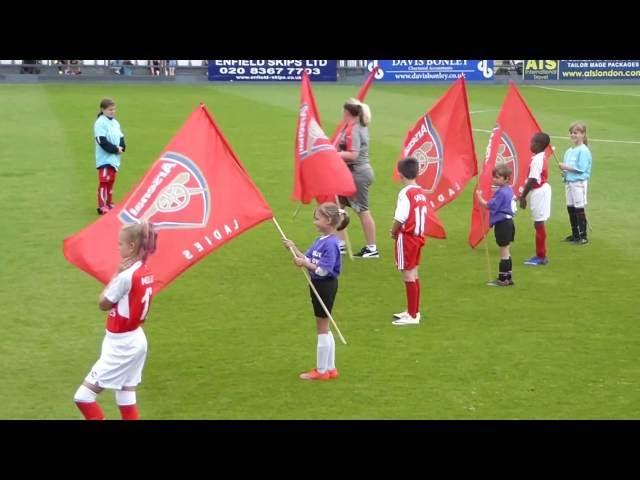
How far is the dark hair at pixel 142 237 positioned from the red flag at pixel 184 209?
3.71 feet

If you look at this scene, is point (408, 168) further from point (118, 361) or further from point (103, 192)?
point (103, 192)

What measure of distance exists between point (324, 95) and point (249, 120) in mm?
10212

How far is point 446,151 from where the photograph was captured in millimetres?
14297

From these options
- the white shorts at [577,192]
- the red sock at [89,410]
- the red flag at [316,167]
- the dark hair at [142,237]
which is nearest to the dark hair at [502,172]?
the red flag at [316,167]

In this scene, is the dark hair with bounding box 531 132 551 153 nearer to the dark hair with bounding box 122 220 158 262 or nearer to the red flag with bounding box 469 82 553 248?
the red flag with bounding box 469 82 553 248

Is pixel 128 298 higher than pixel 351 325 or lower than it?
higher

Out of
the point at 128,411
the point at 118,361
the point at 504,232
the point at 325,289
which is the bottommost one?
the point at 128,411

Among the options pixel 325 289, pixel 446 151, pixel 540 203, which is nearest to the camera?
pixel 325 289

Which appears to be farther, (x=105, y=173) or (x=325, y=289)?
(x=105, y=173)

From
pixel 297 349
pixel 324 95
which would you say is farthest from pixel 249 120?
pixel 297 349

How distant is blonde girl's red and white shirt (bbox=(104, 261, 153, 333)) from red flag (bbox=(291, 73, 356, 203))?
214 inches

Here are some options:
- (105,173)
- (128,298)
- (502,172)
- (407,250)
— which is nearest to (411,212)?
(407,250)

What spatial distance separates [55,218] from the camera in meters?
17.8

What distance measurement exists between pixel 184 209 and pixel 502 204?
5292 mm
